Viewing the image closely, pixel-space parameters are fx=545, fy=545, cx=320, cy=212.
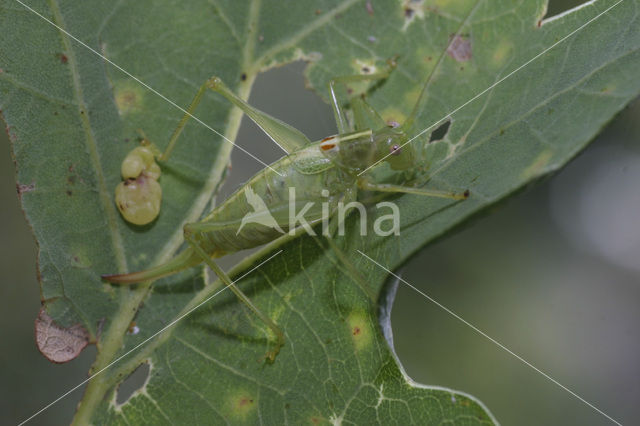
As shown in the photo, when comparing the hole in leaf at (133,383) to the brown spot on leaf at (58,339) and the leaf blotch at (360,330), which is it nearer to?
the brown spot on leaf at (58,339)

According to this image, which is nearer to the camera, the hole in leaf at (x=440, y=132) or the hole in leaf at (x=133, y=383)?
the hole in leaf at (x=133, y=383)

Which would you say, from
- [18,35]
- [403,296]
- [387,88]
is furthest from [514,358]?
[18,35]

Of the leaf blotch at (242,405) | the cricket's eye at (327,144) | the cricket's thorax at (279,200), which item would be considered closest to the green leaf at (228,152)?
the leaf blotch at (242,405)

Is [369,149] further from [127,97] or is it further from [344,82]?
[127,97]

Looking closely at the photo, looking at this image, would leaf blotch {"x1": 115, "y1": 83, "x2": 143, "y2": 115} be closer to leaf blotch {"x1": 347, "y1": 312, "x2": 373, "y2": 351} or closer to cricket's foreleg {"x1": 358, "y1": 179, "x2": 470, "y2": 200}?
cricket's foreleg {"x1": 358, "y1": 179, "x2": 470, "y2": 200}
